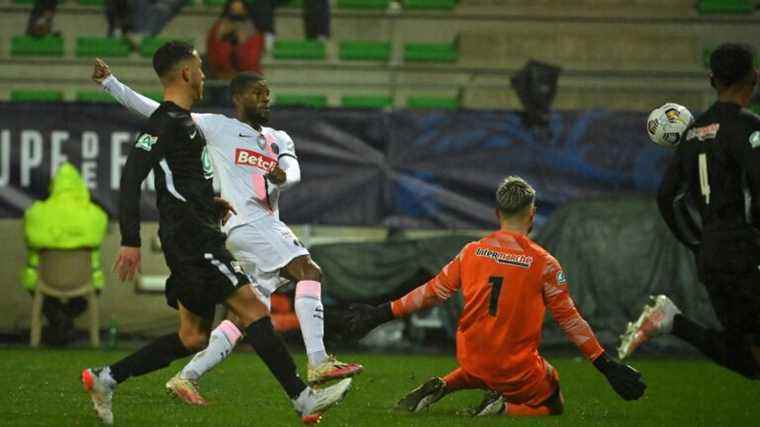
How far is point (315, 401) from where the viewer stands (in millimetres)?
6523

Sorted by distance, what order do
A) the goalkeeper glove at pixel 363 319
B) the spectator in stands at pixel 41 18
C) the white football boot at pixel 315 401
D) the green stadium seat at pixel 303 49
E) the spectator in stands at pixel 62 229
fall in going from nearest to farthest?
the white football boot at pixel 315 401 → the goalkeeper glove at pixel 363 319 → the spectator in stands at pixel 62 229 → the spectator in stands at pixel 41 18 → the green stadium seat at pixel 303 49

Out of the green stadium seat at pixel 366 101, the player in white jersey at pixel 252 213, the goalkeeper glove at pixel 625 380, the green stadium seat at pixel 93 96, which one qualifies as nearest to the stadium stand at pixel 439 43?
the green stadium seat at pixel 366 101

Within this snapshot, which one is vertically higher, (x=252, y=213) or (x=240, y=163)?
(x=240, y=163)

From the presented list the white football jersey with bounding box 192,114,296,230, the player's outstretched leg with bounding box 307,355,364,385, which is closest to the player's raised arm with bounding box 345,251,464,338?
the player's outstretched leg with bounding box 307,355,364,385

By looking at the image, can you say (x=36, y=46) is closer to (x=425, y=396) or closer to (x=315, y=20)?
(x=315, y=20)

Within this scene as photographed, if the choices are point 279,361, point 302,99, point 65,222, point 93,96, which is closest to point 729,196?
point 279,361

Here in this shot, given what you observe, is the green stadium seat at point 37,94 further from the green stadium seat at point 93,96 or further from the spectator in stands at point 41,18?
the spectator in stands at point 41,18

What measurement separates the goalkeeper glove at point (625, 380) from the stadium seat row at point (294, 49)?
13085mm

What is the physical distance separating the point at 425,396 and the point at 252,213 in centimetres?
156

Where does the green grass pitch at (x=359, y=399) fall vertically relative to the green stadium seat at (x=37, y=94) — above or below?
below

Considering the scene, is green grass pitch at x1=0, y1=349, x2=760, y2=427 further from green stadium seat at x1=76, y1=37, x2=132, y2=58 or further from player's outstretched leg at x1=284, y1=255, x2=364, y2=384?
green stadium seat at x1=76, y1=37, x2=132, y2=58

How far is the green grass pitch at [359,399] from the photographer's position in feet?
24.3

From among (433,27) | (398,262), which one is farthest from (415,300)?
(433,27)

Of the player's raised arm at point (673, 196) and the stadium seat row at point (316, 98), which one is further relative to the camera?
the stadium seat row at point (316, 98)
